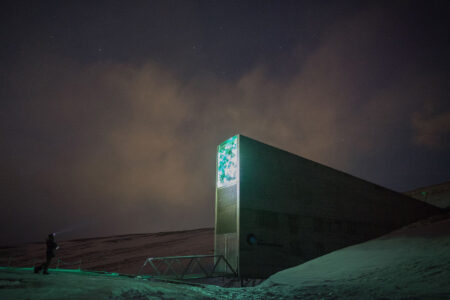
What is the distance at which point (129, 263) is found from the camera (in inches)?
1305

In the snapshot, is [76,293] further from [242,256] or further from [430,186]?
[430,186]

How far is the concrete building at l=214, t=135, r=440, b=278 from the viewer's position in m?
16.2

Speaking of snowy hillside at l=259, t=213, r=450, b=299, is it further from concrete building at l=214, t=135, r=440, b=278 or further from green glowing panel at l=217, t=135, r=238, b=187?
green glowing panel at l=217, t=135, r=238, b=187

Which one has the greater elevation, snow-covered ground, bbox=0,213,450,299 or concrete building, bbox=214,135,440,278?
concrete building, bbox=214,135,440,278

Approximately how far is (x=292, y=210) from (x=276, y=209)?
1556 mm

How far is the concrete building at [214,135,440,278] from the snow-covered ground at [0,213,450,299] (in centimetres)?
304

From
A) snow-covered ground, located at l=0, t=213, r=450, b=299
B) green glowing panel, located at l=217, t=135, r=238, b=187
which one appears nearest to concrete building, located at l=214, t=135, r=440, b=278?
green glowing panel, located at l=217, t=135, r=238, b=187

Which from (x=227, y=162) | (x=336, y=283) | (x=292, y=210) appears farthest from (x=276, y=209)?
(x=336, y=283)

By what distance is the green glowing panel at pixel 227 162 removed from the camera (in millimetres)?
17000

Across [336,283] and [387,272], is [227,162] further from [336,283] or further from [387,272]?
[387,272]

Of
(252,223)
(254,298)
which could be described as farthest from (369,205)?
(254,298)

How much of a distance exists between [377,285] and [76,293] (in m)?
8.39

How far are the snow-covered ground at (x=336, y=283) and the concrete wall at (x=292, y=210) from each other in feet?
9.78

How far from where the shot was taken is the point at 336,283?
992 cm
